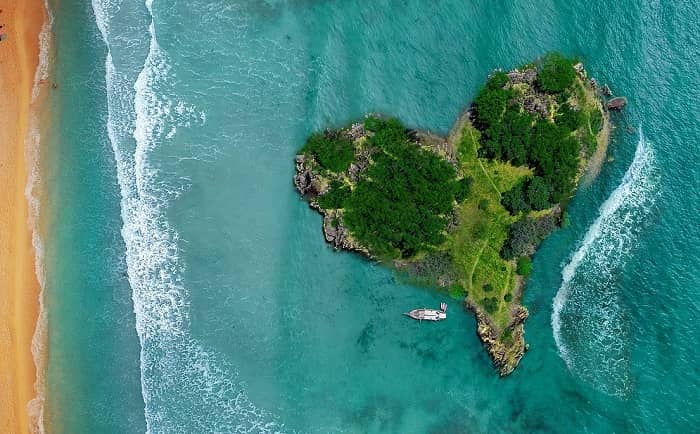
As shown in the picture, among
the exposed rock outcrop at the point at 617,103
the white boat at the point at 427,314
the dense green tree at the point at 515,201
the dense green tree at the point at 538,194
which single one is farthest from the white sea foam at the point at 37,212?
the exposed rock outcrop at the point at 617,103

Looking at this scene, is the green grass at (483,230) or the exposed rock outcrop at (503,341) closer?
the exposed rock outcrop at (503,341)

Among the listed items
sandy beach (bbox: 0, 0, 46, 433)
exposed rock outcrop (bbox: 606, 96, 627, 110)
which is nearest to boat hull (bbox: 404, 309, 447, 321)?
exposed rock outcrop (bbox: 606, 96, 627, 110)

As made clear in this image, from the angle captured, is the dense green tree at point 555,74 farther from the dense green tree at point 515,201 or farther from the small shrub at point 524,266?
the small shrub at point 524,266

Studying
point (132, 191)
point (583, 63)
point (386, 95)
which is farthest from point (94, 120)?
point (583, 63)

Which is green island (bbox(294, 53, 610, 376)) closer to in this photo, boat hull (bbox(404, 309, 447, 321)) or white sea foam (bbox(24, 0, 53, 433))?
boat hull (bbox(404, 309, 447, 321))

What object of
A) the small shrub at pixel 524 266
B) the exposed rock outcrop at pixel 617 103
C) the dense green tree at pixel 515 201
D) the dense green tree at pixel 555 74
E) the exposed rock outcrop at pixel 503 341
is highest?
the dense green tree at pixel 555 74

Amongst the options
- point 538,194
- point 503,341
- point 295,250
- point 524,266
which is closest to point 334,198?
point 295,250
